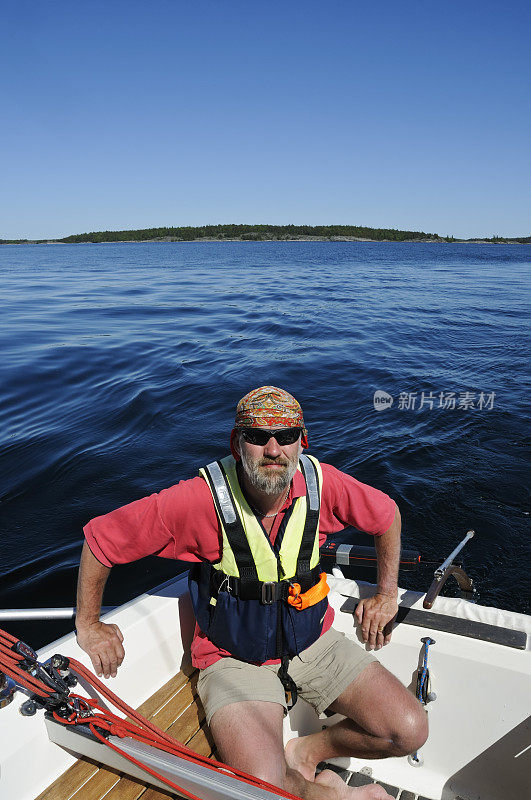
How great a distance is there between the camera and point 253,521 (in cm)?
235

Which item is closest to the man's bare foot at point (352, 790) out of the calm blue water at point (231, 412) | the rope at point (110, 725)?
the rope at point (110, 725)

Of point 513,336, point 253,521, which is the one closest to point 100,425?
point 253,521

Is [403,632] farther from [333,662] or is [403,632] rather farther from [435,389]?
[435,389]

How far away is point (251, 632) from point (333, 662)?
0.44 metres

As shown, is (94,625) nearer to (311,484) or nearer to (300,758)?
(311,484)

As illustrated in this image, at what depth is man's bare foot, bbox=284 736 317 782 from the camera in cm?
264

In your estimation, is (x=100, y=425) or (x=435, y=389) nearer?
(x=100, y=425)

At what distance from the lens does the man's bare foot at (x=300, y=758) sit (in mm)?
2643

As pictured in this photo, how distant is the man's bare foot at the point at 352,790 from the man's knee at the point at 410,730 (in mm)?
257

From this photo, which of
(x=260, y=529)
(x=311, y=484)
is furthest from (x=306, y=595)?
(x=311, y=484)

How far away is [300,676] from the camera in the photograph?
246 centimetres

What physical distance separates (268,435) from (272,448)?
0.06 m

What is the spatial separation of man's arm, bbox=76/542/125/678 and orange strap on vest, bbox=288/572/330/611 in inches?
30.8

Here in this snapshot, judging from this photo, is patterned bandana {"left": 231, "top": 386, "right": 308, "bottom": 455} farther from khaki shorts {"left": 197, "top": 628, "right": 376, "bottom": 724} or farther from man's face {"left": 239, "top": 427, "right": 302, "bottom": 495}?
khaki shorts {"left": 197, "top": 628, "right": 376, "bottom": 724}
